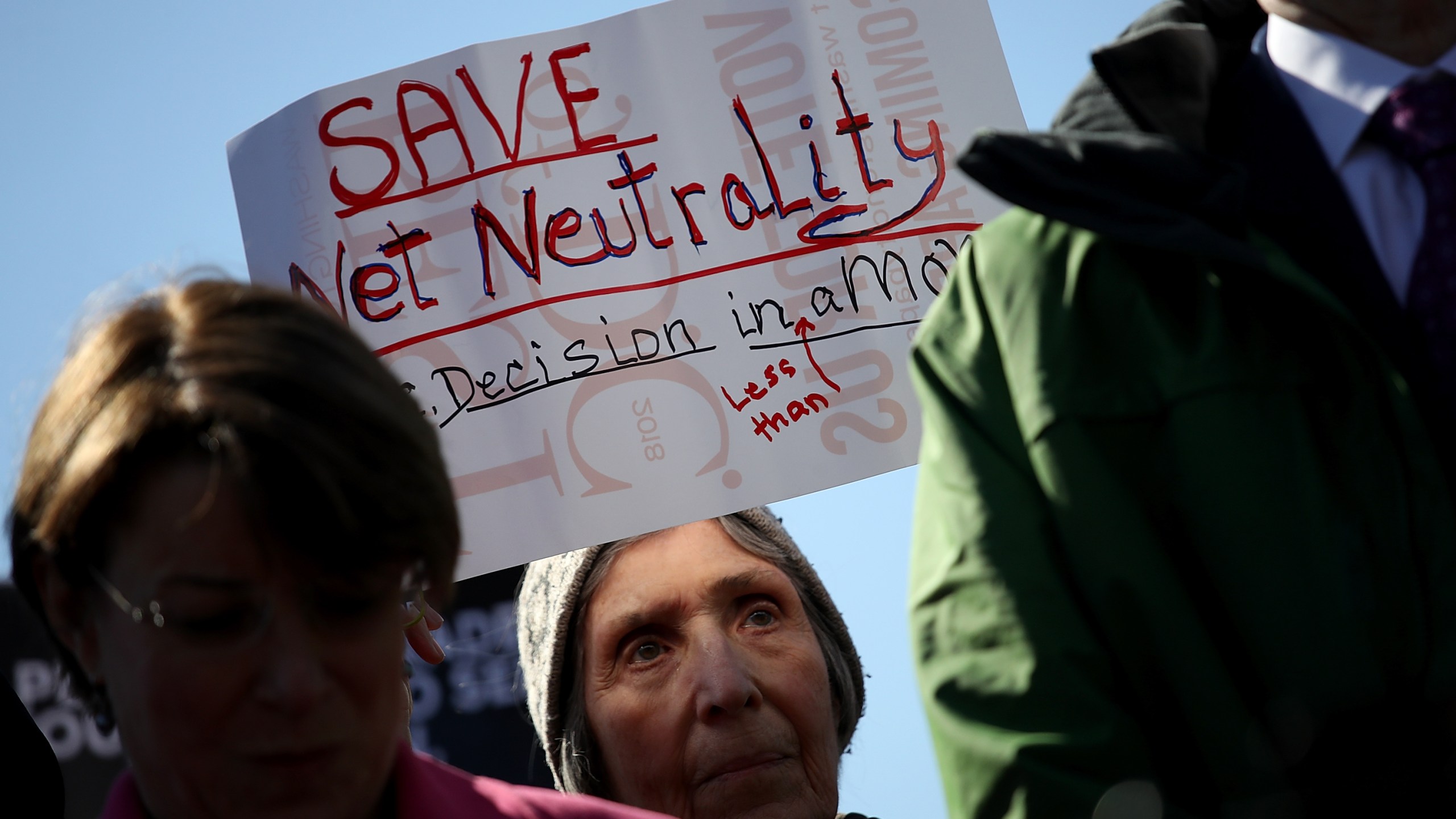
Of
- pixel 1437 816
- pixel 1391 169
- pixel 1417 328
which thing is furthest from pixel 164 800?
pixel 1391 169

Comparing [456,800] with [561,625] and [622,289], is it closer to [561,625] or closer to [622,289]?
[561,625]

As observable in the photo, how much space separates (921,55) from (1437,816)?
91.3 inches

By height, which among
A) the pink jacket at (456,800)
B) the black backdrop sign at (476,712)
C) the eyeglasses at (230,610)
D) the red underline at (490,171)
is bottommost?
the black backdrop sign at (476,712)

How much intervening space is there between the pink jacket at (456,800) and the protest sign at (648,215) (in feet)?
4.82

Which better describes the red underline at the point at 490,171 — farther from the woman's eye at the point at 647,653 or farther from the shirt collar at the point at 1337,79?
the shirt collar at the point at 1337,79

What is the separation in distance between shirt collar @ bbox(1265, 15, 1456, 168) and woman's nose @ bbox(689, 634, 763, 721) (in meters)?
1.54

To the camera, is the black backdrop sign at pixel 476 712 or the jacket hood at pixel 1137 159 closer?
the jacket hood at pixel 1137 159

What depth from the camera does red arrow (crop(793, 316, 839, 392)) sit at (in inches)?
128

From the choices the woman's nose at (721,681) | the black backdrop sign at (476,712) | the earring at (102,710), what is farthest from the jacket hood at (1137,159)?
the black backdrop sign at (476,712)

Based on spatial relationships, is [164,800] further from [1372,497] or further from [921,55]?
[921,55]

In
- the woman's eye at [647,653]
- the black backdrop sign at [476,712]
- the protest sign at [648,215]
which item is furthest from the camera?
the black backdrop sign at [476,712]

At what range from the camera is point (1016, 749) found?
4.82 feet

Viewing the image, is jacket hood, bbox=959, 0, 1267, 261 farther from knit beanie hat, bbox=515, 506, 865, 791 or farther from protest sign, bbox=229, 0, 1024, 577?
knit beanie hat, bbox=515, 506, 865, 791

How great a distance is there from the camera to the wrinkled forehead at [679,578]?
3012 millimetres
